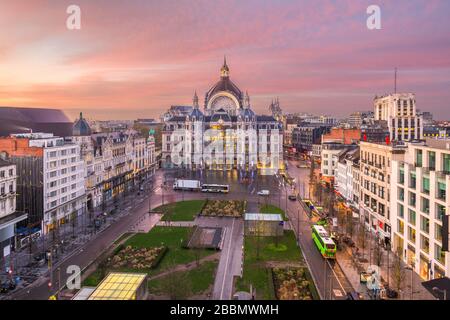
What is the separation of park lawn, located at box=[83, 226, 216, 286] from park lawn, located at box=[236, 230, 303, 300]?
4.51 meters

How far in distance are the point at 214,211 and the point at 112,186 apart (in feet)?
74.8

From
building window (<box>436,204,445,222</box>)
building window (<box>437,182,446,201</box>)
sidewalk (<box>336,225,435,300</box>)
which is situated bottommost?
sidewalk (<box>336,225,435,300</box>)

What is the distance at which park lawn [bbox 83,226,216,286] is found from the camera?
3089 centimetres

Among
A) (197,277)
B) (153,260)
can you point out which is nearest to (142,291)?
(197,277)

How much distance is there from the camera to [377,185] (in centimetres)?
4497

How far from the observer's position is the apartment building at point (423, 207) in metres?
28.4

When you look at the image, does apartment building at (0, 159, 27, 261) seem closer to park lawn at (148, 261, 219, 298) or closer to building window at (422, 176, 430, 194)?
park lawn at (148, 261, 219, 298)

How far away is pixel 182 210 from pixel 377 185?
89.4 ft

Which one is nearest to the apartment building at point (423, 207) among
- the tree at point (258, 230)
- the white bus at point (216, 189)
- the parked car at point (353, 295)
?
the parked car at point (353, 295)

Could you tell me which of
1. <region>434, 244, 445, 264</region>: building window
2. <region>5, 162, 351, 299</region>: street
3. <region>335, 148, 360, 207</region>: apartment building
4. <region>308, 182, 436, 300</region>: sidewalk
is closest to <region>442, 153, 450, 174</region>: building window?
<region>434, 244, 445, 264</region>: building window

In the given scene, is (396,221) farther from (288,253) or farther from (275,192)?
(275,192)

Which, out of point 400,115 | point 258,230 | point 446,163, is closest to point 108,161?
point 258,230

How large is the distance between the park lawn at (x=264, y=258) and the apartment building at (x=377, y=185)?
1010 cm

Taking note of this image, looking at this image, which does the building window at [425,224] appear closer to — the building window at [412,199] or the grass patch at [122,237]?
the building window at [412,199]
